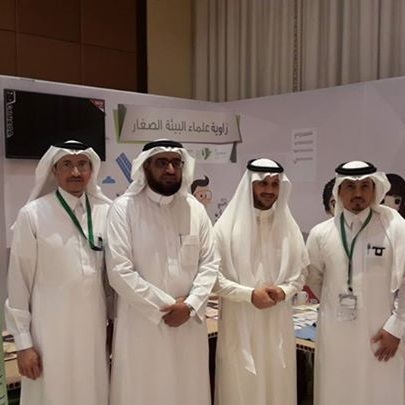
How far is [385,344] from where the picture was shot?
300 cm

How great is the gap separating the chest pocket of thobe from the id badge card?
31.8 inches

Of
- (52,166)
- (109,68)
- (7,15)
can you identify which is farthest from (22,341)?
(109,68)

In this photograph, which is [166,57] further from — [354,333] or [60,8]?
[354,333]

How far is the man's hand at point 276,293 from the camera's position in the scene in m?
2.99

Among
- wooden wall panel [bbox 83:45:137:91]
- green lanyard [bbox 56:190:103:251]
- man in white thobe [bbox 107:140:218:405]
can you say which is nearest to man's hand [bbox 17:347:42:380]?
man in white thobe [bbox 107:140:218:405]

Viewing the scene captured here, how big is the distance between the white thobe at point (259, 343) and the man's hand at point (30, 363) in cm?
95

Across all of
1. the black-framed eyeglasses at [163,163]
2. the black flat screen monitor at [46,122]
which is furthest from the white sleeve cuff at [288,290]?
the black flat screen monitor at [46,122]

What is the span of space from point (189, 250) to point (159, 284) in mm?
230

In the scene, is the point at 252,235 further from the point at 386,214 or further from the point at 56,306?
the point at 56,306

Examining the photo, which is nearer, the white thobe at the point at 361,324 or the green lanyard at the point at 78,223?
the green lanyard at the point at 78,223

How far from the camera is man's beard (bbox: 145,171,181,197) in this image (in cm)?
291

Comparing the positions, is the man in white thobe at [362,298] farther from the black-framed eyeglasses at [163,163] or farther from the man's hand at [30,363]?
the man's hand at [30,363]

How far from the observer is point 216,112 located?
17.9ft

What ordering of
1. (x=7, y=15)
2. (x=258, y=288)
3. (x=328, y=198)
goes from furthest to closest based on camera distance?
1. (x=7, y=15)
2. (x=328, y=198)
3. (x=258, y=288)
